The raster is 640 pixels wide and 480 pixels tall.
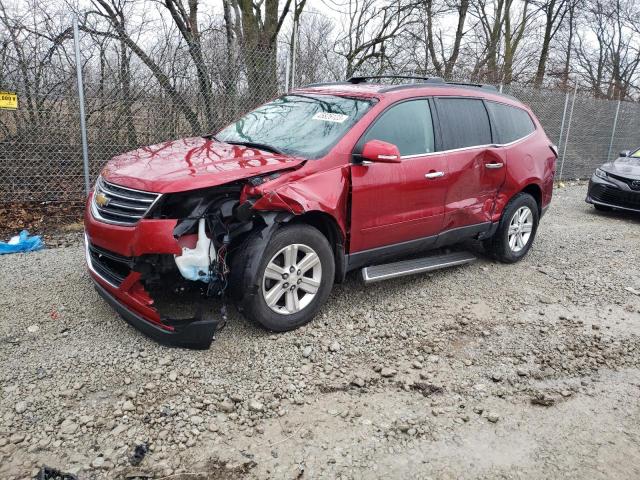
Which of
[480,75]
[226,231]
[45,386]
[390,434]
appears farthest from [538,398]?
[480,75]

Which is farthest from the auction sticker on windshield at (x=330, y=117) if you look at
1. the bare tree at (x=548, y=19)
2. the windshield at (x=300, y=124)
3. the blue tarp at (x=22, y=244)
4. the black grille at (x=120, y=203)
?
the bare tree at (x=548, y=19)

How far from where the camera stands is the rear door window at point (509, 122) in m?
5.16

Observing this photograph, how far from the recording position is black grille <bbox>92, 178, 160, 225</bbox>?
322cm

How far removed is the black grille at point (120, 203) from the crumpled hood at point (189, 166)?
0.16 feet

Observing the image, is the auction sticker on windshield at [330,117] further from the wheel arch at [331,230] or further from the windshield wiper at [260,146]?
the wheel arch at [331,230]

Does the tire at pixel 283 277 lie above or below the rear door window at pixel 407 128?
below

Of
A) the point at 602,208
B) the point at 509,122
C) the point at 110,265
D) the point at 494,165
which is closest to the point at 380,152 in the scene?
the point at 494,165

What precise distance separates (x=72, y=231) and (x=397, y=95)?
418cm

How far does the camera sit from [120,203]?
3.37m

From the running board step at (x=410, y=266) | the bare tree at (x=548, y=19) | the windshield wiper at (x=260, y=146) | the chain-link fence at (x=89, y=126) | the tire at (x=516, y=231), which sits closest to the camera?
the windshield wiper at (x=260, y=146)

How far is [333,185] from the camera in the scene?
371cm

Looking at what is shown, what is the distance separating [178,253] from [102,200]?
Answer: 85 cm

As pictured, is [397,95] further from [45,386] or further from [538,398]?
[45,386]

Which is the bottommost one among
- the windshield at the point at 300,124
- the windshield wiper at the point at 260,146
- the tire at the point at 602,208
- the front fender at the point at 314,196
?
the tire at the point at 602,208
